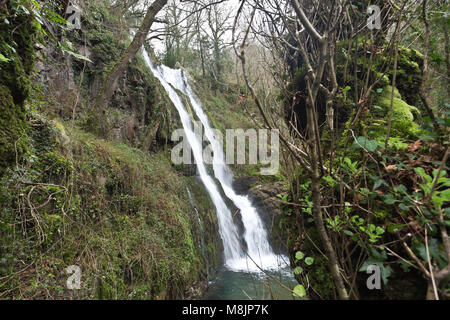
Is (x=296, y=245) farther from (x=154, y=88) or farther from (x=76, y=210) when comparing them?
(x=154, y=88)

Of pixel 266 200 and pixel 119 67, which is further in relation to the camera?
pixel 266 200

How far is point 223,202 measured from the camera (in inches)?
334

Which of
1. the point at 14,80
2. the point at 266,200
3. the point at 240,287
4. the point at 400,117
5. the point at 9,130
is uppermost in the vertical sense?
the point at 14,80

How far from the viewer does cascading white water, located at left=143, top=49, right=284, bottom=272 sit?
7320 mm

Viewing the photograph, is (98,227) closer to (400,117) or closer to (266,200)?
(400,117)

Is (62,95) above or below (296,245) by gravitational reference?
above

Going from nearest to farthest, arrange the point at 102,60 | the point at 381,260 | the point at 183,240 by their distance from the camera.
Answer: the point at 381,260 < the point at 183,240 < the point at 102,60

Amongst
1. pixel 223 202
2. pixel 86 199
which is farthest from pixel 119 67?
pixel 223 202

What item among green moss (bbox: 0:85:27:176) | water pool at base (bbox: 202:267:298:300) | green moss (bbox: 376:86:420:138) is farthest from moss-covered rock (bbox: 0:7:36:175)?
water pool at base (bbox: 202:267:298:300)

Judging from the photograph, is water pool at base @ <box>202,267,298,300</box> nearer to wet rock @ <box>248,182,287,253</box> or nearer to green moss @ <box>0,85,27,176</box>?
wet rock @ <box>248,182,287,253</box>

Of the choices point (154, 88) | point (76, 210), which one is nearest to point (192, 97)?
point (154, 88)

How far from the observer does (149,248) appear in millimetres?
4227
